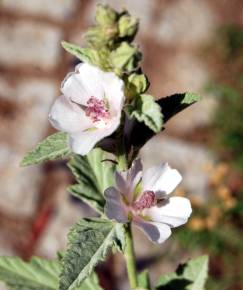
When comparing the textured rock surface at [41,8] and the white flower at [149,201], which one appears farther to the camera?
the textured rock surface at [41,8]

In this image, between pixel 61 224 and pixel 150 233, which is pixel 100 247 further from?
pixel 61 224

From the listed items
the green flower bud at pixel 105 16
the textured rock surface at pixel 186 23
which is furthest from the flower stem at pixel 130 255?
the textured rock surface at pixel 186 23

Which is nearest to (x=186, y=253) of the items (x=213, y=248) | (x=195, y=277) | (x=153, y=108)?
(x=213, y=248)

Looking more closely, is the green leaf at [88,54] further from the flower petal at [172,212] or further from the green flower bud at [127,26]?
the flower petal at [172,212]

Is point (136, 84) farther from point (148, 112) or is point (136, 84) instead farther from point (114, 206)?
point (114, 206)

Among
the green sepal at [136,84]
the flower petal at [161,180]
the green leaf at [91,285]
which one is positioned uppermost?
the green sepal at [136,84]

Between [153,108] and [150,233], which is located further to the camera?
[150,233]

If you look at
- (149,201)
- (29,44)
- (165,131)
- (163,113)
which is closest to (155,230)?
(149,201)

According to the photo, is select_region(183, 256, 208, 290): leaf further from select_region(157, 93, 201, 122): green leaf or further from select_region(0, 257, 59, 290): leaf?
select_region(157, 93, 201, 122): green leaf
